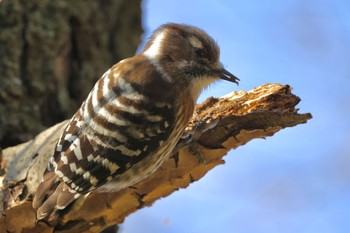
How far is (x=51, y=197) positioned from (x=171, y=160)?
1.93 ft

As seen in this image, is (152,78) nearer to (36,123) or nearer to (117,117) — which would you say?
(117,117)

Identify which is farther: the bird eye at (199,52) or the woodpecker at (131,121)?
the bird eye at (199,52)

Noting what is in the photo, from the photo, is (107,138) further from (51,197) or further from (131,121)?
(51,197)

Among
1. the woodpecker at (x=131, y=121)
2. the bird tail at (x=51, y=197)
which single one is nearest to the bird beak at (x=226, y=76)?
the woodpecker at (x=131, y=121)

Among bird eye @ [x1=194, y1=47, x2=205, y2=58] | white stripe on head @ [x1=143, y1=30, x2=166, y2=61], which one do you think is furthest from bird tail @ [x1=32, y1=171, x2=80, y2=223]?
bird eye @ [x1=194, y1=47, x2=205, y2=58]

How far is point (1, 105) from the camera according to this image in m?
3.86

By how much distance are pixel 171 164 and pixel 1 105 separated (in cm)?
118

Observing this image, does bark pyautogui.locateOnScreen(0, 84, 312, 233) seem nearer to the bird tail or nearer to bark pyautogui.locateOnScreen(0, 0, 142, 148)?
the bird tail

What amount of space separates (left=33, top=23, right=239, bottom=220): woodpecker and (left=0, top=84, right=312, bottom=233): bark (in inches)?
2.6

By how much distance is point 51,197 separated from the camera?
305cm

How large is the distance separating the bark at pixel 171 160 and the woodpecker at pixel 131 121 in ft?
0.21

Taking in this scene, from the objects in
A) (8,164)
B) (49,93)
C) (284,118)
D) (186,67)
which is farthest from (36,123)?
(284,118)

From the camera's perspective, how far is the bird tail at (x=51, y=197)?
2.99 m

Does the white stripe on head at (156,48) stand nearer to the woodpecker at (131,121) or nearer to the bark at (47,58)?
the woodpecker at (131,121)
